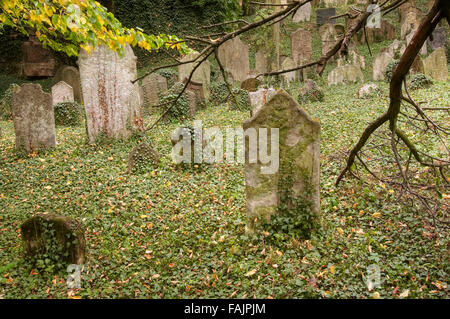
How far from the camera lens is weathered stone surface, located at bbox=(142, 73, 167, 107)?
12578mm

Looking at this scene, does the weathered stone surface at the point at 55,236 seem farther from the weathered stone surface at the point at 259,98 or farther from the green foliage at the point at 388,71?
the green foliage at the point at 388,71

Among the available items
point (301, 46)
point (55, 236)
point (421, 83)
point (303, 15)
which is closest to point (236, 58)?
point (301, 46)

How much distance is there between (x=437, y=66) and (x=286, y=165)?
11.5m

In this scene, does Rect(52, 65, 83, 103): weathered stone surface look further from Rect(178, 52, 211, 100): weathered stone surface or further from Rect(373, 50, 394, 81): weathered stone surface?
Rect(373, 50, 394, 81): weathered stone surface

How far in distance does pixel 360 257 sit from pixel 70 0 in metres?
4.46

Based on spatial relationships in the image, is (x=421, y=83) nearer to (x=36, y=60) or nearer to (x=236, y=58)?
(x=236, y=58)

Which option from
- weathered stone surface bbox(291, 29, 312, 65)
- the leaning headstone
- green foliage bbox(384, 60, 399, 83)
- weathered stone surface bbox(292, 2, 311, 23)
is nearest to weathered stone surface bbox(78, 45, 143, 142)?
the leaning headstone

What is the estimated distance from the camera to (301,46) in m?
18.6

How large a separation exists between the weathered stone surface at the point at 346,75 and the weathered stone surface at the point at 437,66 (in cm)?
265

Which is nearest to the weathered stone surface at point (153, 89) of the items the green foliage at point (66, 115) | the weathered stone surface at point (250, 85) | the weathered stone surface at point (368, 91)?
the green foliage at point (66, 115)

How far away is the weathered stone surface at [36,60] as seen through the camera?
62.0 ft

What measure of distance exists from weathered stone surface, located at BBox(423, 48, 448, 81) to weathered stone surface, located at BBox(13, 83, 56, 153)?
509 inches

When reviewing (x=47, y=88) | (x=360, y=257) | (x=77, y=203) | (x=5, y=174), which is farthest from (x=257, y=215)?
(x=47, y=88)

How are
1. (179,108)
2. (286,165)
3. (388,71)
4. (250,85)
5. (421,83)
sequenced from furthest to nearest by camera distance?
(388,71), (250,85), (421,83), (179,108), (286,165)
